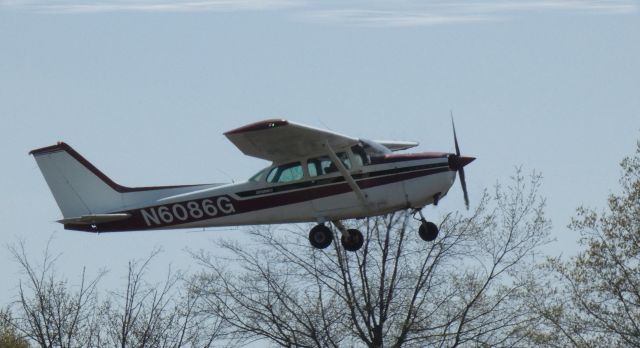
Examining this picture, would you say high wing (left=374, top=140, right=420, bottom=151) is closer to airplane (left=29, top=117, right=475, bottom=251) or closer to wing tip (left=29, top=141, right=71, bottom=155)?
airplane (left=29, top=117, right=475, bottom=251)

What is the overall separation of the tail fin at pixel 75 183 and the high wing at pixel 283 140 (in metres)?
4.23

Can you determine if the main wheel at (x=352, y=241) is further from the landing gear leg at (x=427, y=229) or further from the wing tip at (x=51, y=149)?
the wing tip at (x=51, y=149)

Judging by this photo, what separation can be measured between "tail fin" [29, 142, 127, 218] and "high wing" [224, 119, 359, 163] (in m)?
4.23

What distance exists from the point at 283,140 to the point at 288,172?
132cm

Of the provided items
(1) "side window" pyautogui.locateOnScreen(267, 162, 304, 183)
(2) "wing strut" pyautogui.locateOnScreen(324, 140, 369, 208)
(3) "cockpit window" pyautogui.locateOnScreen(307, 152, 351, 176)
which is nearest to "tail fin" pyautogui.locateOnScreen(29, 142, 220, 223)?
(1) "side window" pyautogui.locateOnScreen(267, 162, 304, 183)

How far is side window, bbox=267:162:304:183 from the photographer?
38.3 metres

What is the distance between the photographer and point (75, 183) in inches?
1612

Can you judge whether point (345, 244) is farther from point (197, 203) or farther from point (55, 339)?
point (55, 339)

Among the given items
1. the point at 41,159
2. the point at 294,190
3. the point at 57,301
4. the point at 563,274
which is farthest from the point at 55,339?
the point at 563,274

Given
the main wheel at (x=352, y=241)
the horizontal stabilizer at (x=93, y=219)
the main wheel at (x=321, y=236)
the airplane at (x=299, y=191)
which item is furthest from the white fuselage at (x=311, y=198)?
the main wheel at (x=352, y=241)

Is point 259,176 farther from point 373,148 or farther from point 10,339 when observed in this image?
point 10,339

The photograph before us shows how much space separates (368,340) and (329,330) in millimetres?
983

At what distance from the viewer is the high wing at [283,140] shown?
36438mm

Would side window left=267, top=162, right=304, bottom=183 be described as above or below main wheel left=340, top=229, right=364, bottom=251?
above
